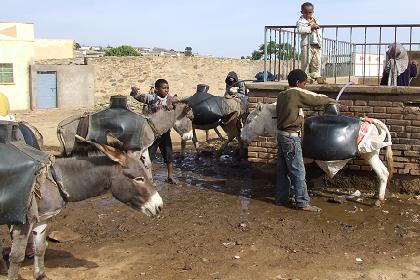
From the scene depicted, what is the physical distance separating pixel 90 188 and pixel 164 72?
996 inches

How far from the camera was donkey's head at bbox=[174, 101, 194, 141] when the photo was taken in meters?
8.05

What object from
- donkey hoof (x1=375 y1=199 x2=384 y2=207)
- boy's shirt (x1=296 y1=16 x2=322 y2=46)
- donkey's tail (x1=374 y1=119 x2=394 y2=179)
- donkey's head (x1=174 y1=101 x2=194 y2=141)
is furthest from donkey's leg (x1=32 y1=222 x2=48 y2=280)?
boy's shirt (x1=296 y1=16 x2=322 y2=46)

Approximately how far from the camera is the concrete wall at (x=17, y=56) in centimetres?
2302

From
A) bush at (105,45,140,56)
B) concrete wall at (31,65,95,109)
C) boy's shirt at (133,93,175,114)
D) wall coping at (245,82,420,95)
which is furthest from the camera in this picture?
bush at (105,45,140,56)

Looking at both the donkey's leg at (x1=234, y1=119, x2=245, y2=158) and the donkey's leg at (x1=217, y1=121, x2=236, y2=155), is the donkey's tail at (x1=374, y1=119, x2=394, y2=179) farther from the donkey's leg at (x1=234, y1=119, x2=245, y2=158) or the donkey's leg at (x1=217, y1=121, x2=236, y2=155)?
the donkey's leg at (x1=217, y1=121, x2=236, y2=155)

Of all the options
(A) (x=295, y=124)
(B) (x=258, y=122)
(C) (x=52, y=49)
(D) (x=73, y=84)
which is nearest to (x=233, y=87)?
(B) (x=258, y=122)

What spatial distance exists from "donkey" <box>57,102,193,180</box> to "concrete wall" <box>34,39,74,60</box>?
23176 millimetres

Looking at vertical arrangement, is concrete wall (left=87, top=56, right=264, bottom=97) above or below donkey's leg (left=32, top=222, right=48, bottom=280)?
above

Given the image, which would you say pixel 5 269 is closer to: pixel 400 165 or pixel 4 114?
pixel 4 114

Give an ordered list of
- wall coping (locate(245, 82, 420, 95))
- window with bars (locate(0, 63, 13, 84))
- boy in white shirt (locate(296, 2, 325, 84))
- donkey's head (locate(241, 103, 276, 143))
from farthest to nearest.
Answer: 1. window with bars (locate(0, 63, 13, 84))
2. boy in white shirt (locate(296, 2, 325, 84))
3. donkey's head (locate(241, 103, 276, 143))
4. wall coping (locate(245, 82, 420, 95))

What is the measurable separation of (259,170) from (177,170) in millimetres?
1777

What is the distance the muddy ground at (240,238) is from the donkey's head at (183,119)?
1.07m

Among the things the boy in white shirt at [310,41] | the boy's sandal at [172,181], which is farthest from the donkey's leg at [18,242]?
the boy in white shirt at [310,41]

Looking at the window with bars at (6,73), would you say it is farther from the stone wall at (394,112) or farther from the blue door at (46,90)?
the stone wall at (394,112)
